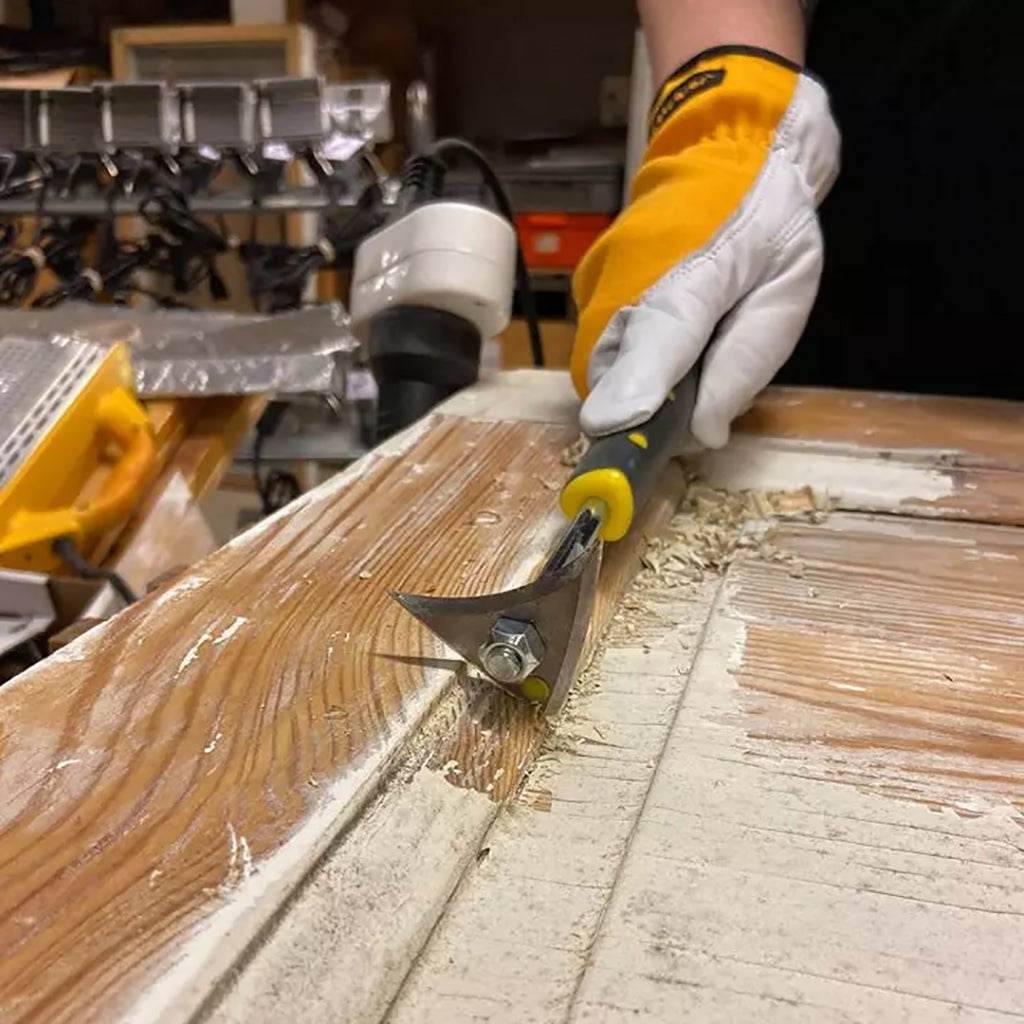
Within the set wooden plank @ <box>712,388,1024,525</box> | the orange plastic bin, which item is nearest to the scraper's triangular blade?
wooden plank @ <box>712,388,1024,525</box>

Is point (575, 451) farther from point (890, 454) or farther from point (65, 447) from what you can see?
point (65, 447)

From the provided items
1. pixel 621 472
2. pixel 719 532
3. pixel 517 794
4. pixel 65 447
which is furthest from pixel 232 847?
pixel 65 447

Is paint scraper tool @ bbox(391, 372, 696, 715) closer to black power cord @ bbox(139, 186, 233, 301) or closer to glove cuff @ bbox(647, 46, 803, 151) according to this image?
glove cuff @ bbox(647, 46, 803, 151)

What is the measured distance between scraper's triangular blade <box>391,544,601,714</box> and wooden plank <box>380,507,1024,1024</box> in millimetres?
33

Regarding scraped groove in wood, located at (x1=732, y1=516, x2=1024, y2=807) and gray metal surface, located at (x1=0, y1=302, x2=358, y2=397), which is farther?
gray metal surface, located at (x1=0, y1=302, x2=358, y2=397)

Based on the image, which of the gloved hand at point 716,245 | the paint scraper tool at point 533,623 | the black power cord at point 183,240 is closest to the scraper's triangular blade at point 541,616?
the paint scraper tool at point 533,623

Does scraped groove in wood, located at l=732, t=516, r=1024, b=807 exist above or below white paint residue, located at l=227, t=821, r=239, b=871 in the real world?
below

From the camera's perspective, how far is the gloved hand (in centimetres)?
76

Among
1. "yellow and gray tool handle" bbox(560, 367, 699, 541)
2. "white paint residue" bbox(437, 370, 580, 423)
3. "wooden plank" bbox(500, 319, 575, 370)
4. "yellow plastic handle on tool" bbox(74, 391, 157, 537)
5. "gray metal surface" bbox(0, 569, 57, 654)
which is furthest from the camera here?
"wooden plank" bbox(500, 319, 575, 370)

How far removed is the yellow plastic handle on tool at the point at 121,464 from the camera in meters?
0.79

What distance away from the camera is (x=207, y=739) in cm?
41

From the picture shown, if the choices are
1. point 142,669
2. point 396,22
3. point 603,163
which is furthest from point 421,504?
point 396,22

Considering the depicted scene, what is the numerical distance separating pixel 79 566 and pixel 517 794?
463mm

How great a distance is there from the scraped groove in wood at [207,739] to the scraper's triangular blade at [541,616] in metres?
0.02
